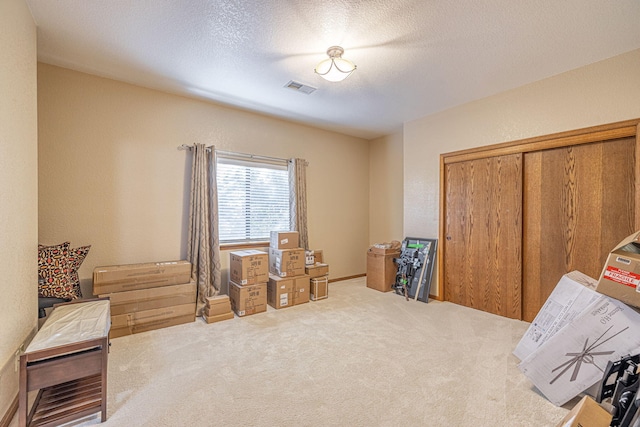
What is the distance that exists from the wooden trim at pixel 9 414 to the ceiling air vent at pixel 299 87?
3324 millimetres

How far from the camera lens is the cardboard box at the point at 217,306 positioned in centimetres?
315

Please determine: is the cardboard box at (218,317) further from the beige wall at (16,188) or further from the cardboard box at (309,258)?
the beige wall at (16,188)

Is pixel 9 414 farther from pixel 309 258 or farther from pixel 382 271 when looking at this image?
pixel 382 271

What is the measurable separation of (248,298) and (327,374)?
5.13 feet

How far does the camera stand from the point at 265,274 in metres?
3.54

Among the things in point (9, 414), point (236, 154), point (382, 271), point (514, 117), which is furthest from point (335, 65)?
point (9, 414)

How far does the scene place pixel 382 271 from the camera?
14.4 feet

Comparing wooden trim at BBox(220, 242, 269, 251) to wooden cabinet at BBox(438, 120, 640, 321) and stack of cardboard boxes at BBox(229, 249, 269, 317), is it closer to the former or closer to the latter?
stack of cardboard boxes at BBox(229, 249, 269, 317)

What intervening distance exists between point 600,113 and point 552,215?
1.04 metres

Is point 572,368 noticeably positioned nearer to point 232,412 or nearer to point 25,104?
point 232,412

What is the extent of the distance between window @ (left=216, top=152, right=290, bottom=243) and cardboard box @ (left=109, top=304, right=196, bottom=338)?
1.08 meters

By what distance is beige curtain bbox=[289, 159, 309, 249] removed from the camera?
14.3ft

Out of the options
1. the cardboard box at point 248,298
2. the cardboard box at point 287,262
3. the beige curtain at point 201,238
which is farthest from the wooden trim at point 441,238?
the beige curtain at point 201,238

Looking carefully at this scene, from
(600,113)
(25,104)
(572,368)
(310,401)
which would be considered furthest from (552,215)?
(25,104)
